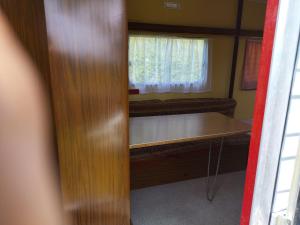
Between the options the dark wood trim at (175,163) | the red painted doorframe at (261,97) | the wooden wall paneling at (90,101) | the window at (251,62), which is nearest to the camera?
the red painted doorframe at (261,97)

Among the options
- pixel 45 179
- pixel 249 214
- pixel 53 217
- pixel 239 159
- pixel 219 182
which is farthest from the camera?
pixel 239 159

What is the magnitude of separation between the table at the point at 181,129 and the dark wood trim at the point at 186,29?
85.7 inches

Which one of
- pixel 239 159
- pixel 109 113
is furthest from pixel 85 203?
pixel 239 159

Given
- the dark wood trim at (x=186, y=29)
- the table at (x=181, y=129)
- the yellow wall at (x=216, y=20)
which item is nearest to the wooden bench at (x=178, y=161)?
the table at (x=181, y=129)

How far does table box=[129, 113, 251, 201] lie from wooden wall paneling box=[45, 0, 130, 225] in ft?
0.94

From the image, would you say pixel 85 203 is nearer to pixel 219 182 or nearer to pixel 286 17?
pixel 286 17

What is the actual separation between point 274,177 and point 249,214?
0.14 metres

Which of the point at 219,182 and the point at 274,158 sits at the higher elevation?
the point at 274,158

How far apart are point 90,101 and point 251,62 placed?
466 centimetres

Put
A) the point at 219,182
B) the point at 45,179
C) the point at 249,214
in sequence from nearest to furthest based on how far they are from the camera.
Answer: the point at 249,214, the point at 45,179, the point at 219,182

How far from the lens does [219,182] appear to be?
271 cm

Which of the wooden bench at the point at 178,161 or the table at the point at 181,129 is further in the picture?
the wooden bench at the point at 178,161

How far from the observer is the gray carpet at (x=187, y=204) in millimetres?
2082

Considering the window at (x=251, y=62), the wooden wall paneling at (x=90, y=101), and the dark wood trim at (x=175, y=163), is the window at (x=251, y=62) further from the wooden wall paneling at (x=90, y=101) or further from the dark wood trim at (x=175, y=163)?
the wooden wall paneling at (x=90, y=101)
